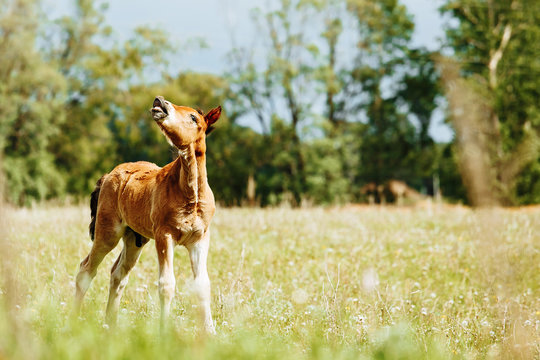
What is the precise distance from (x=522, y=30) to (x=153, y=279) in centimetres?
2956

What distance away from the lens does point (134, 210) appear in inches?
205

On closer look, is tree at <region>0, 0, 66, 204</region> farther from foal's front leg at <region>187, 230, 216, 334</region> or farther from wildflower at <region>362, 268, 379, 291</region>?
wildflower at <region>362, 268, 379, 291</region>

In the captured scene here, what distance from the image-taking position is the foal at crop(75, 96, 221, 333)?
4.50 meters

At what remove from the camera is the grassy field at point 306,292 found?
2.69 metres

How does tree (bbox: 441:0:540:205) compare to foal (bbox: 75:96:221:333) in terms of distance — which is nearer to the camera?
foal (bbox: 75:96:221:333)

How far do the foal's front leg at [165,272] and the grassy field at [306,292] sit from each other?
0.27 meters

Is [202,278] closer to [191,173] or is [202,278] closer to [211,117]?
[191,173]

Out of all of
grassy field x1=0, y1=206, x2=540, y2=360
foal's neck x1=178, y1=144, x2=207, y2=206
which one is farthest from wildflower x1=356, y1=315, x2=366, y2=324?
foal's neck x1=178, y1=144, x2=207, y2=206

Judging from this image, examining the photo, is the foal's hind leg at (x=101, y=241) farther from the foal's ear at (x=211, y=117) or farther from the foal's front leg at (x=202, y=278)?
the foal's ear at (x=211, y=117)

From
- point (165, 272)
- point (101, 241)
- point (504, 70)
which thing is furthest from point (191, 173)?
point (504, 70)

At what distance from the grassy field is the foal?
1.12 feet

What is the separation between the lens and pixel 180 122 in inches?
174

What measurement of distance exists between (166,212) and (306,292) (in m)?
2.89

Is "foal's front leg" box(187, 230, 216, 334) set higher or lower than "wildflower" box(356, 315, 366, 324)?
higher
